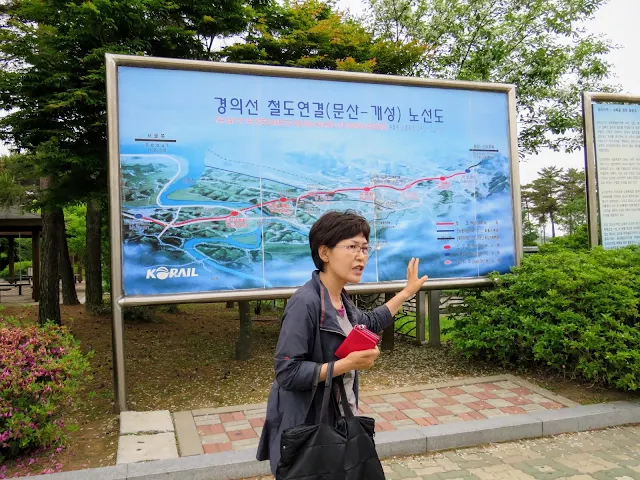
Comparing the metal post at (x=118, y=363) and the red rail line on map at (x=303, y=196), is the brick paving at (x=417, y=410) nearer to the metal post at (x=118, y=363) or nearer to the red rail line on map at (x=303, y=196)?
the metal post at (x=118, y=363)

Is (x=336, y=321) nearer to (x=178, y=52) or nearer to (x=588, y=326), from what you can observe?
(x=588, y=326)

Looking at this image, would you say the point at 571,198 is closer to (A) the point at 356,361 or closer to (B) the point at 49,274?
(B) the point at 49,274

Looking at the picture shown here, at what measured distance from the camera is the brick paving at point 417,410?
4.23 metres

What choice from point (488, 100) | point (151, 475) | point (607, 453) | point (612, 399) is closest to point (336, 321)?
point (151, 475)

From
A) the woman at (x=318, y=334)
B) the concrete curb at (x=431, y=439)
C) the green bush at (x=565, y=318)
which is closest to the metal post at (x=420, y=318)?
the green bush at (x=565, y=318)

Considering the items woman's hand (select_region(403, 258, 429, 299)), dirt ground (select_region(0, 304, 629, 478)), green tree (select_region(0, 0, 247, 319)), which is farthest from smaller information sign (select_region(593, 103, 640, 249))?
green tree (select_region(0, 0, 247, 319))

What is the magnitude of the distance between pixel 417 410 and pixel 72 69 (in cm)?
670

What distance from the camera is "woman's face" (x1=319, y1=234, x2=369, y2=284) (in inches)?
84.4

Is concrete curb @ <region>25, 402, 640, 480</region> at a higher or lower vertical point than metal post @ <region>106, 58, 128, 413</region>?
lower

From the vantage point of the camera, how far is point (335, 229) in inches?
84.9

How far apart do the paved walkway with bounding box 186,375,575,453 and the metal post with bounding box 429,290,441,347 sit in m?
1.97

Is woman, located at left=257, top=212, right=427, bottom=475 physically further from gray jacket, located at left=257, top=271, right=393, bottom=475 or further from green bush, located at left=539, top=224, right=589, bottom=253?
green bush, located at left=539, top=224, right=589, bottom=253

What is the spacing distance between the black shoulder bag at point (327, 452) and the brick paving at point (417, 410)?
2273 mm

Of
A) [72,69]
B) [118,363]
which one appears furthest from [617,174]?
[72,69]
